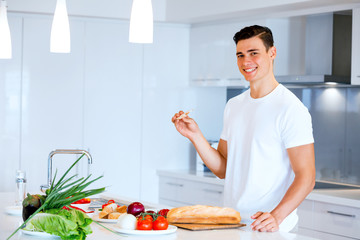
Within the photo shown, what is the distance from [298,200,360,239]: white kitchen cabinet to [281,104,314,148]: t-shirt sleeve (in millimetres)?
1279

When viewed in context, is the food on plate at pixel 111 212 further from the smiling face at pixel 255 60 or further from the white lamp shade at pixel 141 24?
the smiling face at pixel 255 60

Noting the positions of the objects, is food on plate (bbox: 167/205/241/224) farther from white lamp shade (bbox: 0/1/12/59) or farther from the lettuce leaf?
white lamp shade (bbox: 0/1/12/59)

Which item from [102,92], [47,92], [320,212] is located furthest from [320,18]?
[47,92]

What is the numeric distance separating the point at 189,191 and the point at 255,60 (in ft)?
8.02

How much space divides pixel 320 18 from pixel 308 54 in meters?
0.29

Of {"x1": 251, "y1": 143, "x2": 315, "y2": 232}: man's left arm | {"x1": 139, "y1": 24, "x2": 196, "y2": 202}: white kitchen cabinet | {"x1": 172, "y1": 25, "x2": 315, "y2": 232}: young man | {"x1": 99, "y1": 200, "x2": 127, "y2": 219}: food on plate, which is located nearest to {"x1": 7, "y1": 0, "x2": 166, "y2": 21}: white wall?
{"x1": 139, "y1": 24, "x2": 196, "y2": 202}: white kitchen cabinet

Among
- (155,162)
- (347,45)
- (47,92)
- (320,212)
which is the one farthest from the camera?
(155,162)

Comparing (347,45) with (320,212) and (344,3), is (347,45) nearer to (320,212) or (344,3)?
(344,3)

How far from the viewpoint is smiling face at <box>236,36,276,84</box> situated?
2.77 metres

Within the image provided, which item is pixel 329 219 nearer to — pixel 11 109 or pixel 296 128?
pixel 296 128

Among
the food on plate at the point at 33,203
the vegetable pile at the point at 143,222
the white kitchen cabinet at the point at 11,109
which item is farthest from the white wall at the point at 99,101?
the vegetable pile at the point at 143,222

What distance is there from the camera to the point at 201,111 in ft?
18.1

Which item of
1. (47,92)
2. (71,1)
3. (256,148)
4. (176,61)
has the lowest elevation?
(256,148)

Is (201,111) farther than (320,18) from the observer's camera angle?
Yes
